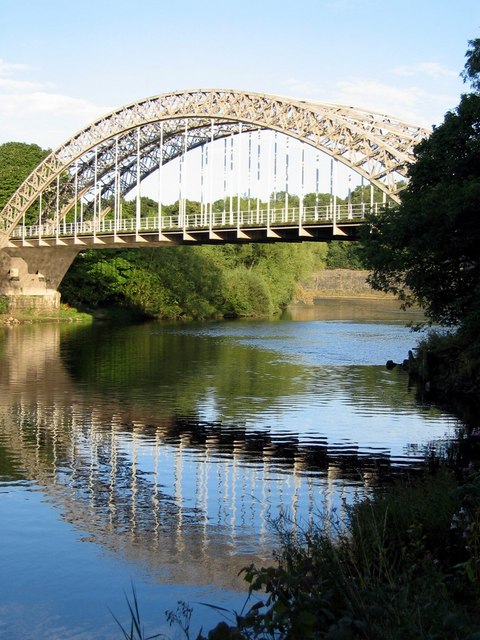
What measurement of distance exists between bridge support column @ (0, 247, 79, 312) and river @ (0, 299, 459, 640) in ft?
125

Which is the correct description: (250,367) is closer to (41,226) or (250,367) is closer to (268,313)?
(41,226)

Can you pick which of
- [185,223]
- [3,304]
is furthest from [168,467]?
[3,304]

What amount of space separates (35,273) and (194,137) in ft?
66.3

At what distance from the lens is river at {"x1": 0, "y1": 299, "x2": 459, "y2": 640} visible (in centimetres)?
1088

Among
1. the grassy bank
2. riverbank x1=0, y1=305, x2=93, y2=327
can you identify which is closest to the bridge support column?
riverbank x1=0, y1=305, x2=93, y2=327

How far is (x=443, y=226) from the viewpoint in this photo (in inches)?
898

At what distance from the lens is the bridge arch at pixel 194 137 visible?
2016 inches

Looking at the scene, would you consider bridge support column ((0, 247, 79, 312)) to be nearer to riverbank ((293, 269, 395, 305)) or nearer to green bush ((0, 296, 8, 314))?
green bush ((0, 296, 8, 314))

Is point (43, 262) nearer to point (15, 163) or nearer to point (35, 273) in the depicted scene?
point (35, 273)

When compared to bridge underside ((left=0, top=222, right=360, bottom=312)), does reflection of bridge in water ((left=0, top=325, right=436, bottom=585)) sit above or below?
below

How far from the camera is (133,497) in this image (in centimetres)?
1525

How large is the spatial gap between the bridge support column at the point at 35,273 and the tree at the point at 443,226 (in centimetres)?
5354

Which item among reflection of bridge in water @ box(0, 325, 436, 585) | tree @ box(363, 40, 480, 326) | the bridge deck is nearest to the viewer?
reflection of bridge in water @ box(0, 325, 436, 585)

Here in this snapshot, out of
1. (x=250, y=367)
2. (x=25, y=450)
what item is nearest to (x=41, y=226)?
(x=250, y=367)
